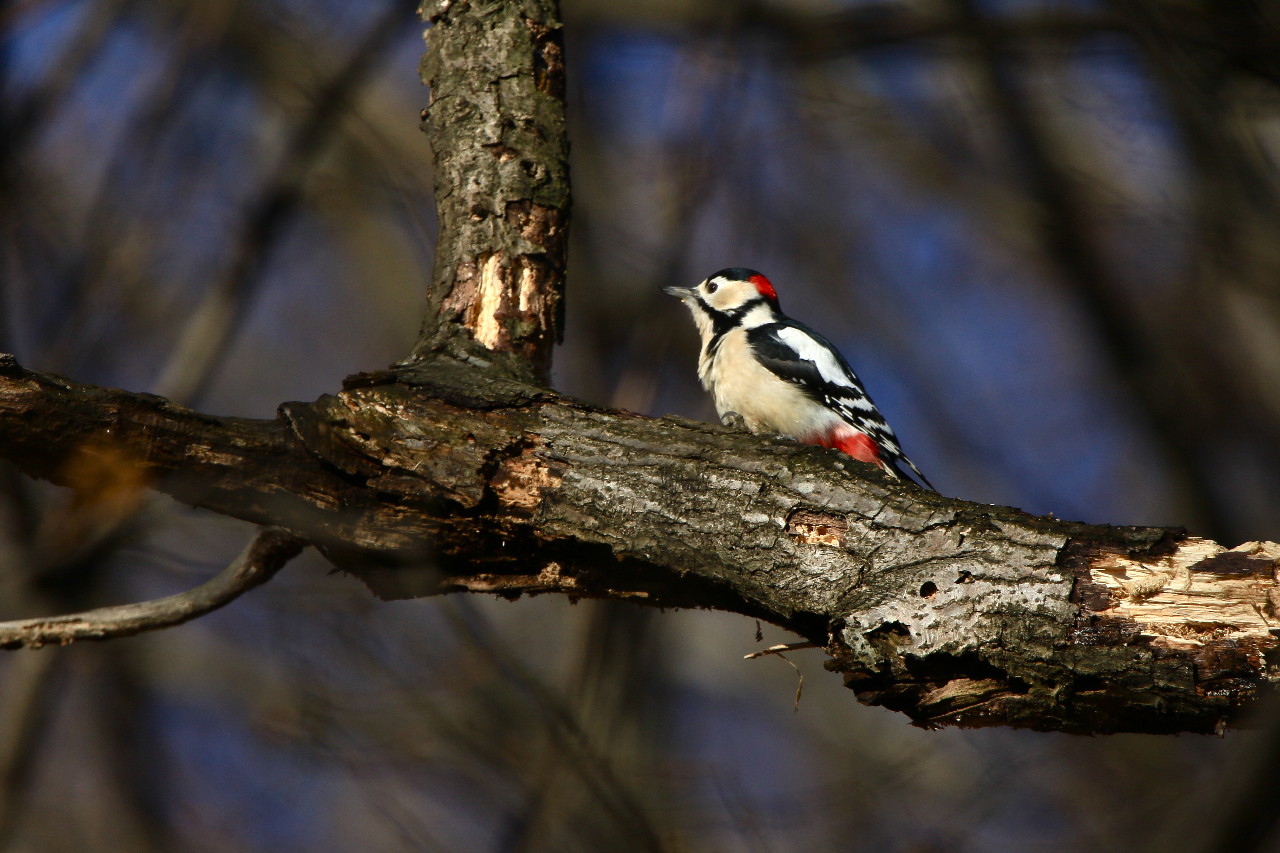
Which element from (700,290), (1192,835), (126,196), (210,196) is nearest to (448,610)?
(700,290)

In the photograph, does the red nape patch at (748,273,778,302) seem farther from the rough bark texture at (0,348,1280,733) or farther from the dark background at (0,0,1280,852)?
the rough bark texture at (0,348,1280,733)

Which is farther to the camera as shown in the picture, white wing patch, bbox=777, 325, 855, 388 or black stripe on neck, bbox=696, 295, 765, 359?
black stripe on neck, bbox=696, 295, 765, 359

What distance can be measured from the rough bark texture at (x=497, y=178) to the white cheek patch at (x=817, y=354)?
1.16 metres

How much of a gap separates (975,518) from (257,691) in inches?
198

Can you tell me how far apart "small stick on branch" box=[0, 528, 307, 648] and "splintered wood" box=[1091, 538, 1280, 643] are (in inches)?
69.2

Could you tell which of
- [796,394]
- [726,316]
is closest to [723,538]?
[796,394]

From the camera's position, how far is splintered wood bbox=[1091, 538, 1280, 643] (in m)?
1.93

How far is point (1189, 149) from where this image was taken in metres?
4.66

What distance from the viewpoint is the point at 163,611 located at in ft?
8.09

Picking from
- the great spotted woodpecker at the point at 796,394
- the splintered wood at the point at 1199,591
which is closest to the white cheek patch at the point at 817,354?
the great spotted woodpecker at the point at 796,394

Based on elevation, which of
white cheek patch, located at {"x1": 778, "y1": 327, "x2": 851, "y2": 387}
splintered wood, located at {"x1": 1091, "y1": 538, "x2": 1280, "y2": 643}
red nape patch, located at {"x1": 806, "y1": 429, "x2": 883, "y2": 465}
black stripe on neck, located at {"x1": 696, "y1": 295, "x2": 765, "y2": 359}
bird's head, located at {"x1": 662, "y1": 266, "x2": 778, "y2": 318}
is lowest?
splintered wood, located at {"x1": 1091, "y1": 538, "x2": 1280, "y2": 643}

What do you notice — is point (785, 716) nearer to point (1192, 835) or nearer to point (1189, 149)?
point (1189, 149)

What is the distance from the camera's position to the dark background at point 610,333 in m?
4.12

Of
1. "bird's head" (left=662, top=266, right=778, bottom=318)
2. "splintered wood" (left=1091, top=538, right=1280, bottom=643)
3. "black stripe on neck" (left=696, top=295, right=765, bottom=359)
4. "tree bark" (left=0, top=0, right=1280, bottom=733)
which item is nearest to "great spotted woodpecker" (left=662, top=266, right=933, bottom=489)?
"black stripe on neck" (left=696, top=295, right=765, bottom=359)
